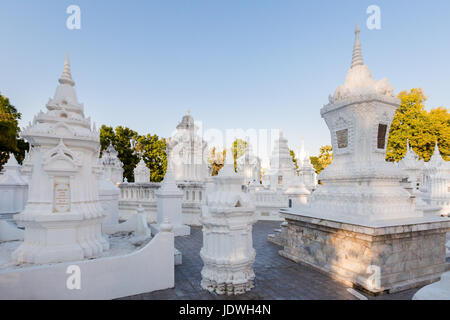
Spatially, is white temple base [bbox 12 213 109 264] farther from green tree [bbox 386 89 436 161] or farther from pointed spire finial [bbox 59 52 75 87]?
green tree [bbox 386 89 436 161]

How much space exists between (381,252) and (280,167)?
23.6m

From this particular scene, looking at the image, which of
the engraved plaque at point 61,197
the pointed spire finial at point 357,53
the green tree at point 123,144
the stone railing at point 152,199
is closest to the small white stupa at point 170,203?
the stone railing at point 152,199

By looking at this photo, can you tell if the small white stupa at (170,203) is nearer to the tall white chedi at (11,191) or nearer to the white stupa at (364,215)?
the white stupa at (364,215)

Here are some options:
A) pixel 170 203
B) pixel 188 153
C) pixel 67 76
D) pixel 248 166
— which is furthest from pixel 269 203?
pixel 248 166

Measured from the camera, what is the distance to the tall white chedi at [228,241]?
529 cm

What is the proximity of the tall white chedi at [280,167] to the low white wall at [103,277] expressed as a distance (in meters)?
23.0

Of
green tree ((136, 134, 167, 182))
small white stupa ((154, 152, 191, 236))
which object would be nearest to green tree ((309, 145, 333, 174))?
green tree ((136, 134, 167, 182))

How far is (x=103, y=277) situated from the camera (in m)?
4.97

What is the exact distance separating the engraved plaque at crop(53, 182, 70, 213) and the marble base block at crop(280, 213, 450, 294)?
22.2ft

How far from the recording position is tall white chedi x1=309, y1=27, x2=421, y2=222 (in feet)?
21.7

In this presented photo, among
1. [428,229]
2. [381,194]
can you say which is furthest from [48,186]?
[428,229]

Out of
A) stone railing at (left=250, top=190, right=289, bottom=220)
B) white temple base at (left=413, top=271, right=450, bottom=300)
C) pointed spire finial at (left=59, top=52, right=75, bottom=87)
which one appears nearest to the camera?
white temple base at (left=413, top=271, right=450, bottom=300)
